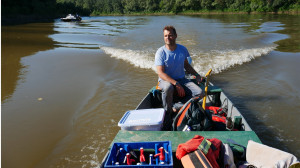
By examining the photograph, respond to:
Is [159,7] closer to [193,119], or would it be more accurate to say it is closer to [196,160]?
[193,119]

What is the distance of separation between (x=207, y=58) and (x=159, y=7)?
8293cm

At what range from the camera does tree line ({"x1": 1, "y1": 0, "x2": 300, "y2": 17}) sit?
132 ft

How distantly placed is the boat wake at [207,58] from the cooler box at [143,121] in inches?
217

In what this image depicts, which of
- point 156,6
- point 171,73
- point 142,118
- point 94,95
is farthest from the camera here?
point 156,6

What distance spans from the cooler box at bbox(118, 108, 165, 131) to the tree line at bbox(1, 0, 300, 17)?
36088 mm

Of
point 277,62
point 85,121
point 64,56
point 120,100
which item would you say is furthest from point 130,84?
point 277,62

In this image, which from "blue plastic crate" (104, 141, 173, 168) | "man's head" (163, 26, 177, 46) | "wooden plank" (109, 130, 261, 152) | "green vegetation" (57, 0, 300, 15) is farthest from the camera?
"green vegetation" (57, 0, 300, 15)

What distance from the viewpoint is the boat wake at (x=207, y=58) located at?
9286 millimetres

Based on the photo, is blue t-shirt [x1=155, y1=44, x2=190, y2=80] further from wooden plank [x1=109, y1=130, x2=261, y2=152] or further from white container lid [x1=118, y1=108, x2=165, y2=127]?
wooden plank [x1=109, y1=130, x2=261, y2=152]

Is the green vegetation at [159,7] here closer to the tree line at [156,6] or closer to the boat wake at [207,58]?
the tree line at [156,6]

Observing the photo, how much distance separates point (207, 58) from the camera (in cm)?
1061

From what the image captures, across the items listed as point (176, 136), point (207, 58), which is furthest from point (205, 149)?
point (207, 58)

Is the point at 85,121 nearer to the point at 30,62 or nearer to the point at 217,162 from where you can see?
the point at 217,162

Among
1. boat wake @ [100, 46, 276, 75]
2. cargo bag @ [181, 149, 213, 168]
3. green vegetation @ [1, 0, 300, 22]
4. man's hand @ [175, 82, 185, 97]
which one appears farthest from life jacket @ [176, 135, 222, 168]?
green vegetation @ [1, 0, 300, 22]
